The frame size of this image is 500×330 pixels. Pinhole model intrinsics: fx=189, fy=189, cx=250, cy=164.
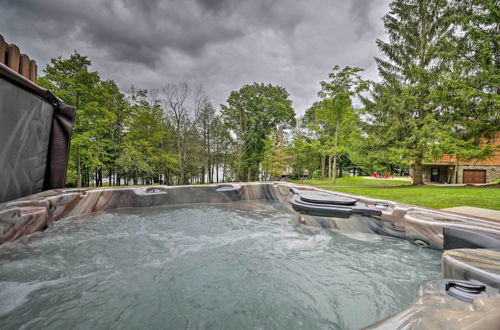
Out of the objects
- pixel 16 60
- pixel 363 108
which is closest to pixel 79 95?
pixel 16 60

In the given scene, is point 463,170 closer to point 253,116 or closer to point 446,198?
point 446,198

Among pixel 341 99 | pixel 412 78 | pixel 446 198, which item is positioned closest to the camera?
pixel 446 198

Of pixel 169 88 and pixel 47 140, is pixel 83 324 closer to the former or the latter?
pixel 47 140

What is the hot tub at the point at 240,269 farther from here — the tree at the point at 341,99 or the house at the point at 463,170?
the house at the point at 463,170

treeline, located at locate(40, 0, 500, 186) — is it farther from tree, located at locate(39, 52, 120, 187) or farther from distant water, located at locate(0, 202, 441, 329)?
distant water, located at locate(0, 202, 441, 329)

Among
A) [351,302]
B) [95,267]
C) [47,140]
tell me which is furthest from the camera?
[47,140]

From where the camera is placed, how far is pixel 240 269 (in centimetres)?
167

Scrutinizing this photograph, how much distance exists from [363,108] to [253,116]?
6502 mm

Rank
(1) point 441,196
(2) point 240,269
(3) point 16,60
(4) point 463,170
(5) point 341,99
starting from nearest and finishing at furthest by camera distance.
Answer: (2) point 240,269 → (3) point 16,60 → (1) point 441,196 → (5) point 341,99 → (4) point 463,170

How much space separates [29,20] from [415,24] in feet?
38.2

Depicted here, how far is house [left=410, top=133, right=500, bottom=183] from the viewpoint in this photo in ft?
40.7

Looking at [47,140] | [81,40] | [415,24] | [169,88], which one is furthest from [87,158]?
[415,24]

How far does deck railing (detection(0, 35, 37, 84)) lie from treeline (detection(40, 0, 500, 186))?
4.86m

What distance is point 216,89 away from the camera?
11.8 m
